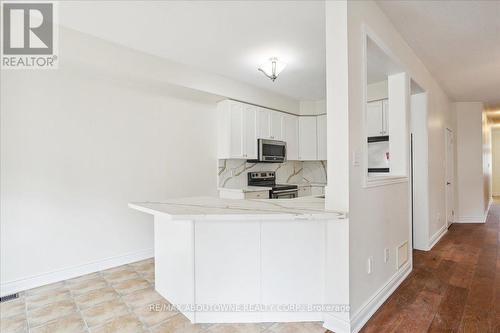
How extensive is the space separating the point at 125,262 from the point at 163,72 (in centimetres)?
240

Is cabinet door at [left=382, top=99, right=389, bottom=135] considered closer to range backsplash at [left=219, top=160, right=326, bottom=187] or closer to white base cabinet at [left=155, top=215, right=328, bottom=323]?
range backsplash at [left=219, top=160, right=326, bottom=187]

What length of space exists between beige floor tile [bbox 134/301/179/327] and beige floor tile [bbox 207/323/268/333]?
1.33 ft

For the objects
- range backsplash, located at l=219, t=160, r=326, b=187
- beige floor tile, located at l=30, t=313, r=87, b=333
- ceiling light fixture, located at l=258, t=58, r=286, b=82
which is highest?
ceiling light fixture, located at l=258, t=58, r=286, b=82

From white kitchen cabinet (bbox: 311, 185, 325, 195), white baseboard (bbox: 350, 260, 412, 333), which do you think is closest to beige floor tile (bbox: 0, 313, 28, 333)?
white baseboard (bbox: 350, 260, 412, 333)

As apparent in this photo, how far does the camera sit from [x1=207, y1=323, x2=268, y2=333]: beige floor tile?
6.79 ft

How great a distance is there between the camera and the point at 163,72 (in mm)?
3525

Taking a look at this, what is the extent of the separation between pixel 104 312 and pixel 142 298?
323mm

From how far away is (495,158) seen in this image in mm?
10375

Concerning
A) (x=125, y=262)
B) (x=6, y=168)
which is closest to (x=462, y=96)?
(x=125, y=262)

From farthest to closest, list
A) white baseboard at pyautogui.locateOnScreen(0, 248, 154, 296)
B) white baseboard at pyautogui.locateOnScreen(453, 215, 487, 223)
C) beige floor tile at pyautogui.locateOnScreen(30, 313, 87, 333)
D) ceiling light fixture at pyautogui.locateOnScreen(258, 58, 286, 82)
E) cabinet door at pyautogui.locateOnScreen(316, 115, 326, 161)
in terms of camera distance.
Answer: white baseboard at pyautogui.locateOnScreen(453, 215, 487, 223) < cabinet door at pyautogui.locateOnScreen(316, 115, 326, 161) < ceiling light fixture at pyautogui.locateOnScreen(258, 58, 286, 82) < white baseboard at pyautogui.locateOnScreen(0, 248, 154, 296) < beige floor tile at pyautogui.locateOnScreen(30, 313, 87, 333)

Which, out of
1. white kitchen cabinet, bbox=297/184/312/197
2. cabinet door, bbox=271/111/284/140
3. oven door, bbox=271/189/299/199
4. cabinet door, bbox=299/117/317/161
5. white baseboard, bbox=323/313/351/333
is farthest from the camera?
cabinet door, bbox=299/117/317/161

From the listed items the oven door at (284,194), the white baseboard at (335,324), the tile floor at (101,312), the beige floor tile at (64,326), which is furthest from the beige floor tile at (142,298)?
the oven door at (284,194)

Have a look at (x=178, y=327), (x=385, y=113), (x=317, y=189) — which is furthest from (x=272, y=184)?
(x=178, y=327)

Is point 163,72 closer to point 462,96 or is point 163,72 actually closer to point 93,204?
point 93,204
